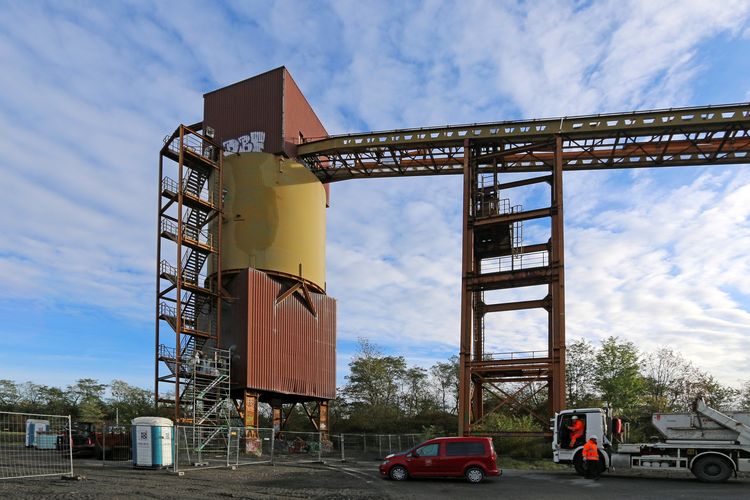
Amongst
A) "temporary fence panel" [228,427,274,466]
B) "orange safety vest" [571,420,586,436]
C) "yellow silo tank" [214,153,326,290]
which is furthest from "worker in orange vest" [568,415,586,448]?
"yellow silo tank" [214,153,326,290]

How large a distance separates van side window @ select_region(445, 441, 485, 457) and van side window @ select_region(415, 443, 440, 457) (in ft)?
1.15

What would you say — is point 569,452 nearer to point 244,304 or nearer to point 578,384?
point 244,304

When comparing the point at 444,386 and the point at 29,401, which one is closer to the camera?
the point at 444,386

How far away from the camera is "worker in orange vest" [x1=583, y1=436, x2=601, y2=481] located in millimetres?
20594

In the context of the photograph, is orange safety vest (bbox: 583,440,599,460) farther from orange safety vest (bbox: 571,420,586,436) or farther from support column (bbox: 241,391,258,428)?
support column (bbox: 241,391,258,428)

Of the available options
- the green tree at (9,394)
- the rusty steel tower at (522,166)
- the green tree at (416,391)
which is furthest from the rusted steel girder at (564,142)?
the green tree at (9,394)

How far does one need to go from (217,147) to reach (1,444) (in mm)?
24116

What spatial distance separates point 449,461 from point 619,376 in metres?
39.8

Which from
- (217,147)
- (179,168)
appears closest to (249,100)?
(217,147)

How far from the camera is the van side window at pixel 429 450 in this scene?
68.8 ft

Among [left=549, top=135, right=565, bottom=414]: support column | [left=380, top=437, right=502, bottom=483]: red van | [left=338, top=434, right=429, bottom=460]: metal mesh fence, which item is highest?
[left=549, top=135, right=565, bottom=414]: support column

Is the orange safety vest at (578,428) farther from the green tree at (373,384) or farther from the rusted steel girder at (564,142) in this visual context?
the green tree at (373,384)

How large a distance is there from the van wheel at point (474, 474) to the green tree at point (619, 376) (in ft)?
120

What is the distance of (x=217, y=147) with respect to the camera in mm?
40750
